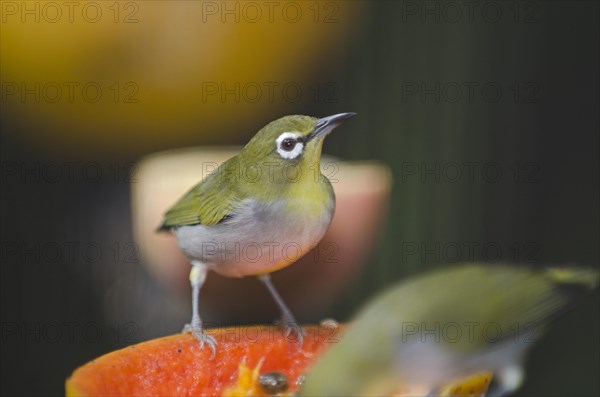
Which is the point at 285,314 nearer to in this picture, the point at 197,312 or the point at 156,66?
the point at 197,312

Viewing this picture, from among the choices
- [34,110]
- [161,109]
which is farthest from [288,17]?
[34,110]

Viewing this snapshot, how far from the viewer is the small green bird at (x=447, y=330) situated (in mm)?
539

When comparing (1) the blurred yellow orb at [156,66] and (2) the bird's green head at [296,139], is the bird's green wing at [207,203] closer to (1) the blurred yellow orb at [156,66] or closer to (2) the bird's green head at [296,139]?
(2) the bird's green head at [296,139]

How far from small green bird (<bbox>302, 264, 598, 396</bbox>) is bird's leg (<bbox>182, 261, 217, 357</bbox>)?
0.09 metres

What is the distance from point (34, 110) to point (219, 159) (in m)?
0.31

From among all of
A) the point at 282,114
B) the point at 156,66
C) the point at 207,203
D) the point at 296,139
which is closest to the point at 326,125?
the point at 296,139

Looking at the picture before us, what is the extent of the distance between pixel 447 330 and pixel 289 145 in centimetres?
17

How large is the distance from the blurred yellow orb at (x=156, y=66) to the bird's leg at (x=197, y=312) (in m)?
0.21

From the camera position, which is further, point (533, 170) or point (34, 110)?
point (533, 170)

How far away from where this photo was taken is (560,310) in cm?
59

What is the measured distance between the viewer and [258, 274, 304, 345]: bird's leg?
0.64 metres

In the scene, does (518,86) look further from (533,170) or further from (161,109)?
(161,109)

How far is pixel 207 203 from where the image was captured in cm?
65

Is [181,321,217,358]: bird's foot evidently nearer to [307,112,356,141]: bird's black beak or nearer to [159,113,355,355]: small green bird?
[159,113,355,355]: small green bird
